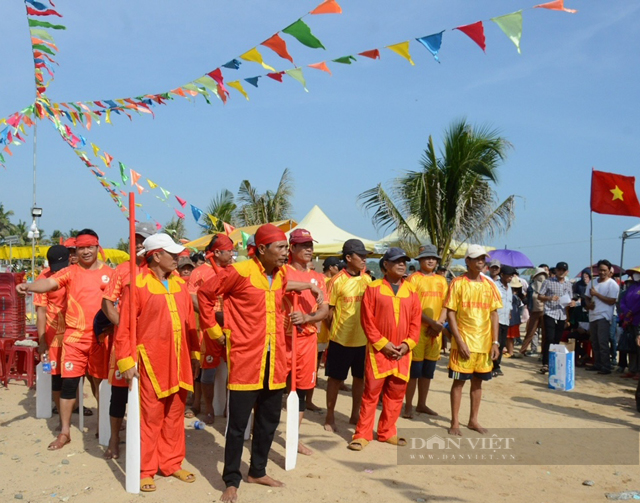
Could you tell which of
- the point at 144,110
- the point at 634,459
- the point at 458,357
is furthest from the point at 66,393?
the point at 634,459

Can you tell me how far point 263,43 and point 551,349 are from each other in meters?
6.16

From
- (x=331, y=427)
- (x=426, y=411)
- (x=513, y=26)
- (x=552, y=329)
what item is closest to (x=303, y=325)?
(x=331, y=427)

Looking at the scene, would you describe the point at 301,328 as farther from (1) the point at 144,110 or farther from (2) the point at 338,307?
(1) the point at 144,110

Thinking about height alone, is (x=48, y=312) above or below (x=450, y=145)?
below

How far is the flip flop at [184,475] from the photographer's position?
173 inches

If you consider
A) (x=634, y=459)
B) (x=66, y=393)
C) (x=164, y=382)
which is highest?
(x=164, y=382)

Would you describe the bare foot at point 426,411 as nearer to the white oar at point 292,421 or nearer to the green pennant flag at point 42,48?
the white oar at point 292,421

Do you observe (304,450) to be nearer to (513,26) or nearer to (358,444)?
(358,444)

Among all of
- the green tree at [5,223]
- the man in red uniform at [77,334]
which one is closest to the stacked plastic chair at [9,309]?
the man in red uniform at [77,334]

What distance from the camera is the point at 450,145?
589 inches

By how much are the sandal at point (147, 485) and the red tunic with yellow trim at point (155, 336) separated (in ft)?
2.10

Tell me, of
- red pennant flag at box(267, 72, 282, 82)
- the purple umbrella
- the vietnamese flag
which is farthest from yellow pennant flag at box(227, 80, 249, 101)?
the purple umbrella

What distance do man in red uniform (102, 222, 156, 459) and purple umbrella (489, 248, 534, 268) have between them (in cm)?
1168

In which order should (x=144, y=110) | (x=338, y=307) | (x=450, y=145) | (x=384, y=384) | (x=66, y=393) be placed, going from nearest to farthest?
1. (x=66, y=393)
2. (x=384, y=384)
3. (x=338, y=307)
4. (x=144, y=110)
5. (x=450, y=145)
